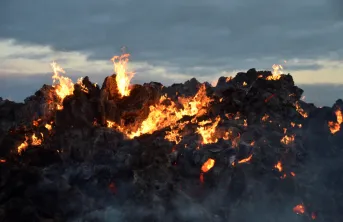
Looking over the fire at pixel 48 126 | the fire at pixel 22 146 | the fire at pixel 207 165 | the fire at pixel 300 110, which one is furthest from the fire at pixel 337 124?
the fire at pixel 22 146

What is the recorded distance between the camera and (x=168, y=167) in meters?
40.0

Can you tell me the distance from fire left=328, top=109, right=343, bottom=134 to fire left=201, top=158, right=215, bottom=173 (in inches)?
981

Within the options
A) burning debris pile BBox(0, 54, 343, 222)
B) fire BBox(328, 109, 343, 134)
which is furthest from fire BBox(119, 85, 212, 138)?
fire BBox(328, 109, 343, 134)

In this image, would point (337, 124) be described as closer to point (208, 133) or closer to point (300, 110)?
point (300, 110)

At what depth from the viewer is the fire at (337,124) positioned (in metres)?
58.5

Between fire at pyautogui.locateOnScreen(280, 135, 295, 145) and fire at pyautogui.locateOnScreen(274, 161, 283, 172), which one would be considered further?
fire at pyautogui.locateOnScreen(280, 135, 295, 145)

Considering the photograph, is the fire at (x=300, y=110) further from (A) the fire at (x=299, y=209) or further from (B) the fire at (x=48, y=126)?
(B) the fire at (x=48, y=126)

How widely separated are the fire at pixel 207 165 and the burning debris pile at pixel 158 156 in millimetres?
125

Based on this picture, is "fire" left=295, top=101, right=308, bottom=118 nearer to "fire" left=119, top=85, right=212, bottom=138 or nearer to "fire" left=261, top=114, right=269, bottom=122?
"fire" left=261, top=114, right=269, bottom=122

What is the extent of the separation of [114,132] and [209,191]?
37.2 feet

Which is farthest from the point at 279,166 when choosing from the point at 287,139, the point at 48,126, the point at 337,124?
the point at 48,126

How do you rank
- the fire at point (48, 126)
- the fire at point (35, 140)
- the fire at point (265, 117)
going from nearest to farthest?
1. the fire at point (35, 140)
2. the fire at point (48, 126)
3. the fire at point (265, 117)

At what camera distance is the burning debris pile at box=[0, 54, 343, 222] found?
37406mm

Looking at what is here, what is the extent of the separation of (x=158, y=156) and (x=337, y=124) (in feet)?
102
